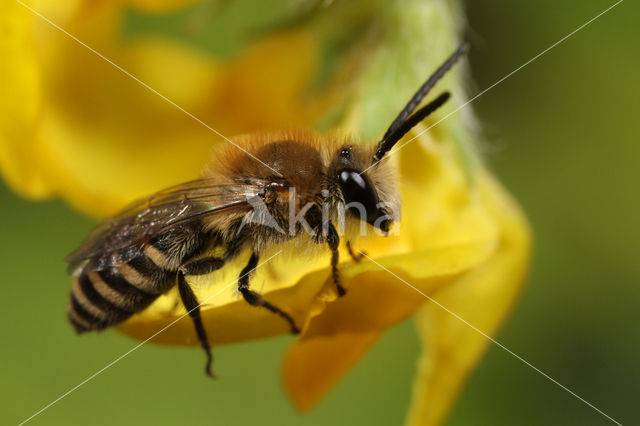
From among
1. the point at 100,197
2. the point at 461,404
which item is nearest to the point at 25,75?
the point at 100,197

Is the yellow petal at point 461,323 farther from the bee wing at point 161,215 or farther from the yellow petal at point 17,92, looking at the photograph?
the yellow petal at point 17,92

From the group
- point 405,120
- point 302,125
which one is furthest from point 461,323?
point 302,125

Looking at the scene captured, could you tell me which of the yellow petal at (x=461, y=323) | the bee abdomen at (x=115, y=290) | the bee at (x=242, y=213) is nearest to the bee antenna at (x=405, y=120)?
the bee at (x=242, y=213)

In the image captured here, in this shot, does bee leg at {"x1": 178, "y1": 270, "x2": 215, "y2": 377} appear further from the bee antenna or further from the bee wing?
the bee antenna

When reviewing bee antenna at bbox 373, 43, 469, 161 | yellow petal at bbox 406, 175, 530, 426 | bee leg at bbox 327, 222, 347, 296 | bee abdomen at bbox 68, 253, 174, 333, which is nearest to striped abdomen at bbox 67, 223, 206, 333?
bee abdomen at bbox 68, 253, 174, 333

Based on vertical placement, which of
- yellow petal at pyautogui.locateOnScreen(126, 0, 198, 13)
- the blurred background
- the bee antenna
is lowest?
the blurred background
